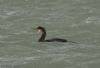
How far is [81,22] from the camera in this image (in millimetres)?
21219

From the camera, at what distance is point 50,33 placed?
20.2 meters

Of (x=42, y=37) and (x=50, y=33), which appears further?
(x=50, y=33)

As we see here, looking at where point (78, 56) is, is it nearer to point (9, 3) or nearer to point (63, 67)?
point (63, 67)

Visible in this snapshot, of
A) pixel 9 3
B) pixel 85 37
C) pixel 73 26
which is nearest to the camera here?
pixel 85 37

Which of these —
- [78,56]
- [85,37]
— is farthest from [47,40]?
[78,56]

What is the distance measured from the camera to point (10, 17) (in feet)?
74.1

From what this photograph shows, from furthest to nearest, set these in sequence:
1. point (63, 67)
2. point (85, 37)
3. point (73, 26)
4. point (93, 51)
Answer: point (73, 26) → point (85, 37) → point (93, 51) → point (63, 67)

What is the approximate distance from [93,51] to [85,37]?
175cm

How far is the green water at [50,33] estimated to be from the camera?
16.8 meters

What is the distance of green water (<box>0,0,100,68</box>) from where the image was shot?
55.2 feet

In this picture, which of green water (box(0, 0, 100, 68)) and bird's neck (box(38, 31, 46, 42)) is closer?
green water (box(0, 0, 100, 68))

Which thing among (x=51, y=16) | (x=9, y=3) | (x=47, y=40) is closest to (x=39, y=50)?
(x=47, y=40)

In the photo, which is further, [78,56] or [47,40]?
[47,40]

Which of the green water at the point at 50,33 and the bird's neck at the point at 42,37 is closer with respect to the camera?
the green water at the point at 50,33
